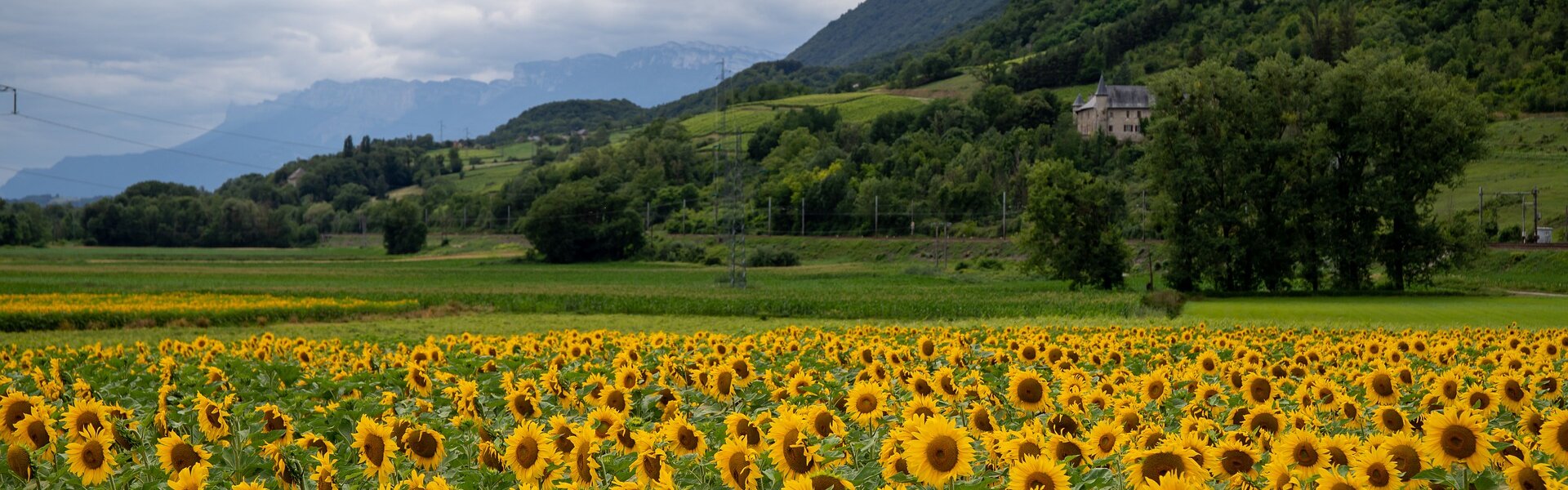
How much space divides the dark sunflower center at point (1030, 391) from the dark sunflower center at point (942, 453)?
2.53m

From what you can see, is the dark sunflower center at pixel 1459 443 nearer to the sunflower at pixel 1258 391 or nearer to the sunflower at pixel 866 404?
the sunflower at pixel 1258 391

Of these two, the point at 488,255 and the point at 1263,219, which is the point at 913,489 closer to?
the point at 1263,219

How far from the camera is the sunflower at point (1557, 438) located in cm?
505

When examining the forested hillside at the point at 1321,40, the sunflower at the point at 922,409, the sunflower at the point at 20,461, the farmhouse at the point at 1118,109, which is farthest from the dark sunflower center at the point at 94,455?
the farmhouse at the point at 1118,109

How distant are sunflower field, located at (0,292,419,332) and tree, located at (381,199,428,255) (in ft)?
262

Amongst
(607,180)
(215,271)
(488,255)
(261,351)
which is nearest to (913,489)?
(261,351)

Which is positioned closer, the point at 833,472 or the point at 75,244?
the point at 833,472

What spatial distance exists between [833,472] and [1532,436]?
3573mm

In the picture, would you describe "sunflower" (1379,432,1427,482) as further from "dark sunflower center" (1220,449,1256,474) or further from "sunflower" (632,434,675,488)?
"sunflower" (632,434,675,488)

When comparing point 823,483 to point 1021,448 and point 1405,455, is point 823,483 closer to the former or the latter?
point 1021,448

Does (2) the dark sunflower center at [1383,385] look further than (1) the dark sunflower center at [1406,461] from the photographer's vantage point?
Yes

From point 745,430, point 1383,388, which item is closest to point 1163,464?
point 745,430

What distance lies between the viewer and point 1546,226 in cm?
6369

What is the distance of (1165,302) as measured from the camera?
3819 cm
